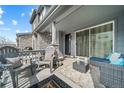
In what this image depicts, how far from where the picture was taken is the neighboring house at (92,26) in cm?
394

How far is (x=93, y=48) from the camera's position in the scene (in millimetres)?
5676

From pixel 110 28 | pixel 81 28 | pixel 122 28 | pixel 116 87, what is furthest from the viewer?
pixel 81 28

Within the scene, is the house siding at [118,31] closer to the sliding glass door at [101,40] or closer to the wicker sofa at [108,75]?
the sliding glass door at [101,40]

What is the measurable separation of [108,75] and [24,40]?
15.5 meters

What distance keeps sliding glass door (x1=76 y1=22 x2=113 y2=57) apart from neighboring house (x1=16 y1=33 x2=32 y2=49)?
35.5 feet

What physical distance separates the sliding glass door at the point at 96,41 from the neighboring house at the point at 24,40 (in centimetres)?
1082

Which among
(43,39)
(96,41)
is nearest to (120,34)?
(96,41)

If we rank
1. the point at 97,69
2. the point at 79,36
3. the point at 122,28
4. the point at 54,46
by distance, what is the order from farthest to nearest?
the point at 79,36
the point at 54,46
the point at 122,28
the point at 97,69

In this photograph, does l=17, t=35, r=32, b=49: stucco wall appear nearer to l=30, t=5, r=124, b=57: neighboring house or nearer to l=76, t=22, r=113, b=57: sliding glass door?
l=30, t=5, r=124, b=57: neighboring house

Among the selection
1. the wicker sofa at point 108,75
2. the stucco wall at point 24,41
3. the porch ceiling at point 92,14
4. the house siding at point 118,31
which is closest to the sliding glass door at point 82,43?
the porch ceiling at point 92,14
